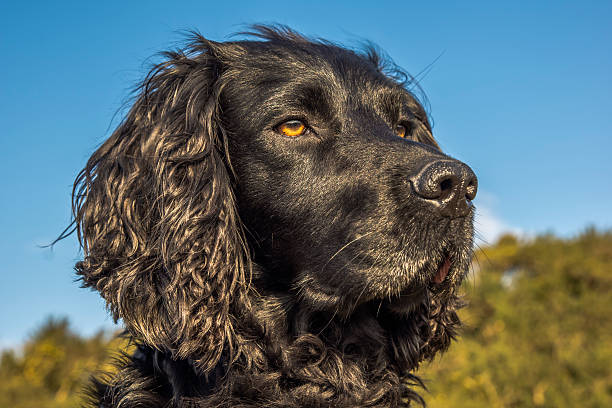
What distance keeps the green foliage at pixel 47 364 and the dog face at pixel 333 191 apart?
241 inches

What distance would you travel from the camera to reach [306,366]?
2982mm

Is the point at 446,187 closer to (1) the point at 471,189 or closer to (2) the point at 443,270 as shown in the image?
(1) the point at 471,189

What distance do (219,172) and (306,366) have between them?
1136 mm

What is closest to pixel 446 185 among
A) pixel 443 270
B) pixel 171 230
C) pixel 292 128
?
pixel 443 270

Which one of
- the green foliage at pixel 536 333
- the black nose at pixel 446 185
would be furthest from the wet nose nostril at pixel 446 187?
the green foliage at pixel 536 333

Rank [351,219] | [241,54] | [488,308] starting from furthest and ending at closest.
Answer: [488,308], [241,54], [351,219]

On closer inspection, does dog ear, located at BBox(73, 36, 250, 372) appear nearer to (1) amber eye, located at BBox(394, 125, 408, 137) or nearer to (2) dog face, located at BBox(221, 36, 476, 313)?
(2) dog face, located at BBox(221, 36, 476, 313)

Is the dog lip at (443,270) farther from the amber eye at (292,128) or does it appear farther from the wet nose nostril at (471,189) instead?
the amber eye at (292,128)

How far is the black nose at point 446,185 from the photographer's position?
2580mm

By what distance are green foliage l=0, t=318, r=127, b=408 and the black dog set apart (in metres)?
5.70

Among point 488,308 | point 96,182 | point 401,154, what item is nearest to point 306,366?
point 401,154

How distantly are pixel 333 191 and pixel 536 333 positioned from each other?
13827 mm

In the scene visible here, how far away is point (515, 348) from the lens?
13.8 meters

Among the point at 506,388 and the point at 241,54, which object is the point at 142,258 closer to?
the point at 241,54
